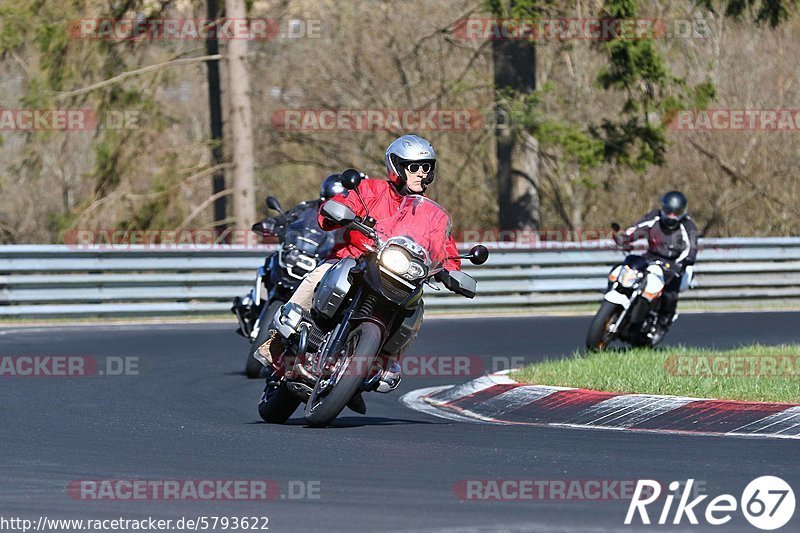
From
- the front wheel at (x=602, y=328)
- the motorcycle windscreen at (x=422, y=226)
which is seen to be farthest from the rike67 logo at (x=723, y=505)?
the front wheel at (x=602, y=328)

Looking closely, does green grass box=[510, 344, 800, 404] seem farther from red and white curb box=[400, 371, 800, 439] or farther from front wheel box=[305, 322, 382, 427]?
front wheel box=[305, 322, 382, 427]

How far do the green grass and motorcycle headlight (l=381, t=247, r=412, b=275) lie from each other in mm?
2790

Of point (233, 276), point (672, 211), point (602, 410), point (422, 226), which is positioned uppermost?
point (422, 226)

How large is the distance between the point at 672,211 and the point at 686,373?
14.2 feet

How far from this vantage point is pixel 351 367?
8773 mm

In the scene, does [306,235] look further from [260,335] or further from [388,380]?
[388,380]

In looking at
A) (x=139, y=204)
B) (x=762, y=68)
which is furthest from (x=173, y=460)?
(x=762, y=68)

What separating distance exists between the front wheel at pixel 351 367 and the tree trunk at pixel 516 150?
17.0 metres

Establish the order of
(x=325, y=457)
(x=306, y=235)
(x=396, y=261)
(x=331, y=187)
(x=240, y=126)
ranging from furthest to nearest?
(x=240, y=126) → (x=306, y=235) → (x=331, y=187) → (x=396, y=261) → (x=325, y=457)

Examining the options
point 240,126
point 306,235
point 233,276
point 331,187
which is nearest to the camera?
point 331,187

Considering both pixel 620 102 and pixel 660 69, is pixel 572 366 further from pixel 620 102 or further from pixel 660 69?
pixel 620 102

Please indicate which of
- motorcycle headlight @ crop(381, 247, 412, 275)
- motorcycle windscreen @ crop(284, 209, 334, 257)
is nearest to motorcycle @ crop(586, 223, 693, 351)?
motorcycle windscreen @ crop(284, 209, 334, 257)

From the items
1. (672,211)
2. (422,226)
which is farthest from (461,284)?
(672,211)

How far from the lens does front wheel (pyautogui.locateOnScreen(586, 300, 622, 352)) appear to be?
1499cm
